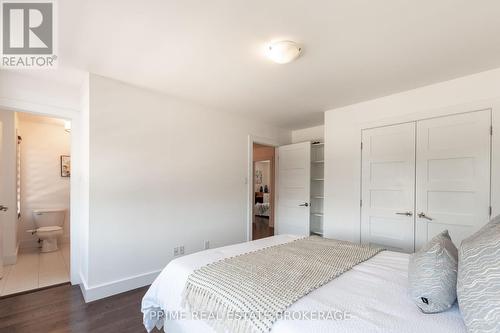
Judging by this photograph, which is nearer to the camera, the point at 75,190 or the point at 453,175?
the point at 453,175

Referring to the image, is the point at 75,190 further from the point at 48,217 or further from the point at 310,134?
the point at 310,134

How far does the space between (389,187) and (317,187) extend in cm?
153

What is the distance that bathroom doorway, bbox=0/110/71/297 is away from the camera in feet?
11.1

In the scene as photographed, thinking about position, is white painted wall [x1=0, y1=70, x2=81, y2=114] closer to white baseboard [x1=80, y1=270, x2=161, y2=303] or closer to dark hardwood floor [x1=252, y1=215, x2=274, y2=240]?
white baseboard [x1=80, y1=270, x2=161, y2=303]

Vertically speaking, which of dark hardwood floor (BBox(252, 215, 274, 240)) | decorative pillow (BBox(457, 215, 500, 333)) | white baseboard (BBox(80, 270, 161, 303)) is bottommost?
dark hardwood floor (BBox(252, 215, 274, 240))

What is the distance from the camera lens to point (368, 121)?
3.29 m

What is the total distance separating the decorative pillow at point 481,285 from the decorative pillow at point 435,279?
0.10m

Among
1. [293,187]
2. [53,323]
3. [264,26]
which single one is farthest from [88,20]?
[293,187]

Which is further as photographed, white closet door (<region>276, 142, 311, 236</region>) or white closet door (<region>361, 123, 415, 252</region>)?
white closet door (<region>276, 142, 311, 236</region>)

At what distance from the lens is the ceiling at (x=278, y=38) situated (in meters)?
1.56

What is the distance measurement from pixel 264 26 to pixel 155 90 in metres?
1.77

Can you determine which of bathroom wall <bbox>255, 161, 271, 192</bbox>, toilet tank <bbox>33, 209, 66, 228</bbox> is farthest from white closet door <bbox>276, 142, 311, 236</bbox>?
toilet tank <bbox>33, 209, 66, 228</bbox>

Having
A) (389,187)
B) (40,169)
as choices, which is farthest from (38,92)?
(389,187)

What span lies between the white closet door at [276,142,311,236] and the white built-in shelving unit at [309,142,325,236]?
0.66ft
